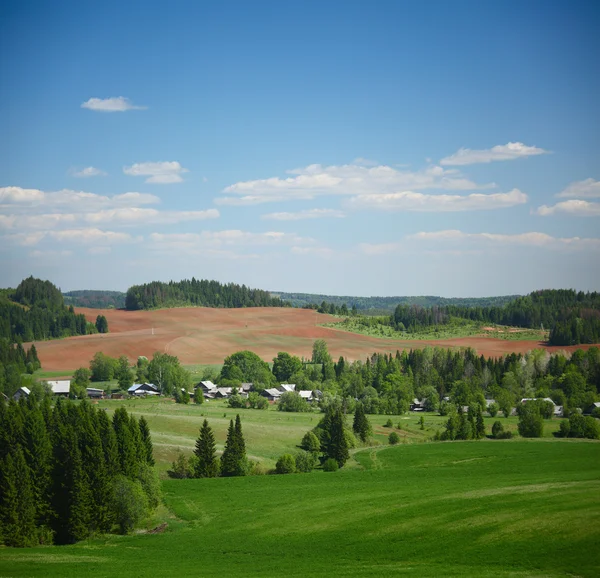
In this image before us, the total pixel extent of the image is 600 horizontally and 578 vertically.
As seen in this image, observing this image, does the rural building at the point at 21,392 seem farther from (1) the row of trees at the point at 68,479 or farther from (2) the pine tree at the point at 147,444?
(1) the row of trees at the point at 68,479

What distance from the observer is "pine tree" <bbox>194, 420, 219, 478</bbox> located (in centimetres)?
6831

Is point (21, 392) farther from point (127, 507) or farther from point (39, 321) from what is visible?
point (39, 321)

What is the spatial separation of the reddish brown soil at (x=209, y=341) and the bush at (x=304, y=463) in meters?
77.5

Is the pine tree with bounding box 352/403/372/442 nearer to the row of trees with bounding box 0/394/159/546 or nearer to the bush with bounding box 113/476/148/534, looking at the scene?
the row of trees with bounding box 0/394/159/546

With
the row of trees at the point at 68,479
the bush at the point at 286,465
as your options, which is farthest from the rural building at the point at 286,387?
the row of trees at the point at 68,479

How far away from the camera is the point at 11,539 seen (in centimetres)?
4931

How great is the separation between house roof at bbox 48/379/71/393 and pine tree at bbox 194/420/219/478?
52.9 metres

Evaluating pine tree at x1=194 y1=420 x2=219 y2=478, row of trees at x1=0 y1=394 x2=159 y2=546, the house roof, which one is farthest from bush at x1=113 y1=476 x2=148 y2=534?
the house roof

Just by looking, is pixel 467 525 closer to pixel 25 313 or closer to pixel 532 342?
pixel 532 342

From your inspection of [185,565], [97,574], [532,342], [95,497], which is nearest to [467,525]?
[185,565]

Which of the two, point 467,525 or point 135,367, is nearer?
point 467,525

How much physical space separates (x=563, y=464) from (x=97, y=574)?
4342 cm

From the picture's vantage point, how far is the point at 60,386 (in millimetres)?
115875

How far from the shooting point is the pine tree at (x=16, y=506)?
49562 mm
